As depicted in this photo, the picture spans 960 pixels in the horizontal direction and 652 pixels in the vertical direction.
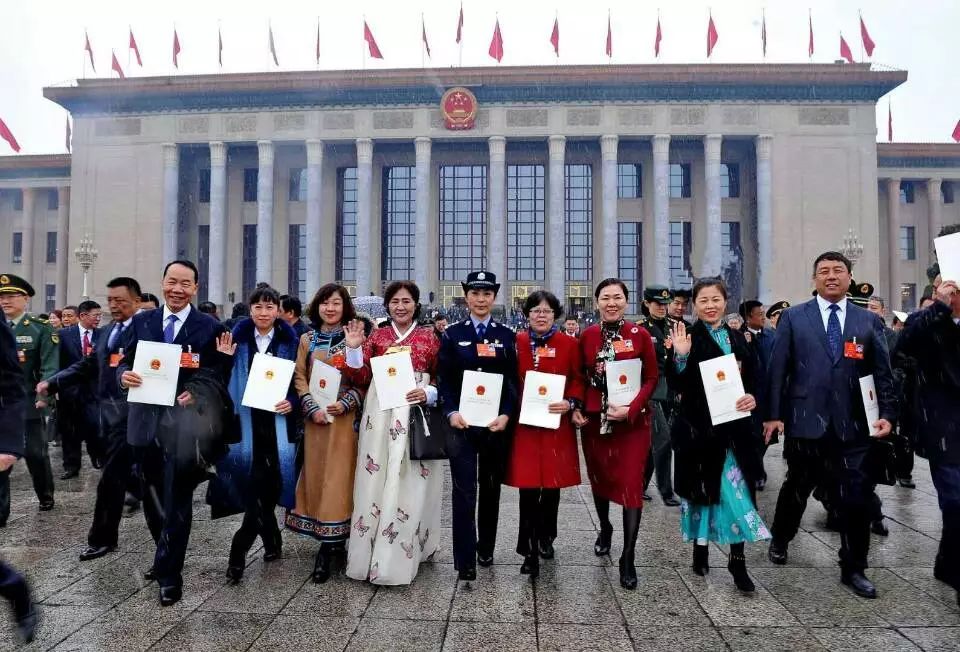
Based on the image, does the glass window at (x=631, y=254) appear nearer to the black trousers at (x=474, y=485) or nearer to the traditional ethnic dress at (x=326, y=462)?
the black trousers at (x=474, y=485)

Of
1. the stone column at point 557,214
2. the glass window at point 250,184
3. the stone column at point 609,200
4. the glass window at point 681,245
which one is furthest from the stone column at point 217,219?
the glass window at point 681,245

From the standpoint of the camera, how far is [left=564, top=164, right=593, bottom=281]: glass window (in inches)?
1638

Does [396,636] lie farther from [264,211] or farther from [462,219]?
[462,219]

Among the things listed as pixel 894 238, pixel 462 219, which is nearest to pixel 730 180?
pixel 894 238

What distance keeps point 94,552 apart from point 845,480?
19.1ft

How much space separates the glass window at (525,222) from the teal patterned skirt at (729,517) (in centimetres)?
3689

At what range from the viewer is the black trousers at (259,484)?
4809 millimetres

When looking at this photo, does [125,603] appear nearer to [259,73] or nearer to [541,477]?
[541,477]

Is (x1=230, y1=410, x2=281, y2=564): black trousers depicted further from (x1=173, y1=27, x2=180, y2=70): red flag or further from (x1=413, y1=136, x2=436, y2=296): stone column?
(x1=173, y1=27, x2=180, y2=70): red flag

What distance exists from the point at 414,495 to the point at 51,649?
7.51 feet

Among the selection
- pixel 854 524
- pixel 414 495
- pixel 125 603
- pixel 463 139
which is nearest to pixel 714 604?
pixel 854 524

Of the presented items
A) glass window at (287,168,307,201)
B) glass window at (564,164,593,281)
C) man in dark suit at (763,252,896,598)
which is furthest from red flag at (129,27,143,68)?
man in dark suit at (763,252,896,598)

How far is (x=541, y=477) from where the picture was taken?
4.96 meters

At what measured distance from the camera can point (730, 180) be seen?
41594 millimetres
